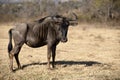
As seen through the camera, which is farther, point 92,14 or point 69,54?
point 92,14

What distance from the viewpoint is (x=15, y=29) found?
34.3 ft

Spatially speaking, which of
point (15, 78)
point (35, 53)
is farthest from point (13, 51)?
point (35, 53)

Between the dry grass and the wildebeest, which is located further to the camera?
the wildebeest

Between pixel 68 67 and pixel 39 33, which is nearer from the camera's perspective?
pixel 39 33

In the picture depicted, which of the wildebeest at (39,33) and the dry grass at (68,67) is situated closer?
the dry grass at (68,67)

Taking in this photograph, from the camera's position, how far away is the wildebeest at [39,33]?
1044cm

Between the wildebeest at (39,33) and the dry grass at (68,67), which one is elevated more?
the wildebeest at (39,33)

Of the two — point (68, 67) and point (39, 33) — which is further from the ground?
point (39, 33)

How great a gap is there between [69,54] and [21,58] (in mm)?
2738

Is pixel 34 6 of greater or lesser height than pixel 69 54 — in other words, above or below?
below

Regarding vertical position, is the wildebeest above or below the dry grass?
above

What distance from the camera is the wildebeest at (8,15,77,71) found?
1044 centimetres

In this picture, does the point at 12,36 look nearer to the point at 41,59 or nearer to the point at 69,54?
the point at 41,59

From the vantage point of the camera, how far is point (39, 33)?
10695mm
